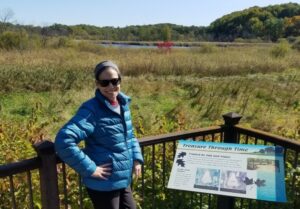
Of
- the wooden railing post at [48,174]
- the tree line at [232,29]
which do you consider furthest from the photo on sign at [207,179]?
the tree line at [232,29]

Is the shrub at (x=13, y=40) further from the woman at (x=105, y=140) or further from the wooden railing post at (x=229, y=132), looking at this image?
the woman at (x=105, y=140)

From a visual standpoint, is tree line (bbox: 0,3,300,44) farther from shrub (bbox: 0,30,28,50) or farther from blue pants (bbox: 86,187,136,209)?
blue pants (bbox: 86,187,136,209)

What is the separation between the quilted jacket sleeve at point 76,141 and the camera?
8.22 feet

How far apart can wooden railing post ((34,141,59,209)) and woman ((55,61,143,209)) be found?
222 mm

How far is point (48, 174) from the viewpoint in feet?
9.25

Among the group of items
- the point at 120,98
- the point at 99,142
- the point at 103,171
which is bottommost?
the point at 103,171

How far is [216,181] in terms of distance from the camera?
10.2ft

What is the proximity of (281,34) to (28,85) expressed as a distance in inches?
3200

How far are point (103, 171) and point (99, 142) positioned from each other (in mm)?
197

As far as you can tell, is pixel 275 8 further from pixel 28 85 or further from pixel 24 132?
pixel 24 132

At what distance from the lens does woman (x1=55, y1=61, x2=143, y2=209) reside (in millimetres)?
2619

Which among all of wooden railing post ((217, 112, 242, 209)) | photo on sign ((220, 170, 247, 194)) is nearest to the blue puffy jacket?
photo on sign ((220, 170, 247, 194))

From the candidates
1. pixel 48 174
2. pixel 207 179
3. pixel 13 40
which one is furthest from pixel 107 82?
pixel 13 40

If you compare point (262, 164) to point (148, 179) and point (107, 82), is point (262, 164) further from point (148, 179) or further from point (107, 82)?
point (148, 179)
